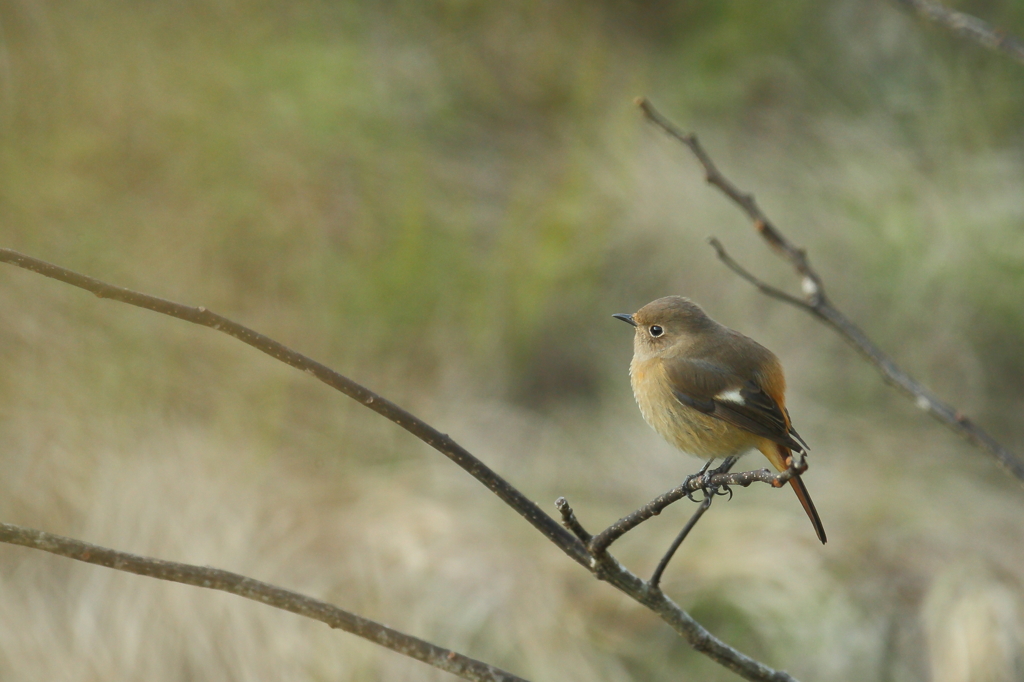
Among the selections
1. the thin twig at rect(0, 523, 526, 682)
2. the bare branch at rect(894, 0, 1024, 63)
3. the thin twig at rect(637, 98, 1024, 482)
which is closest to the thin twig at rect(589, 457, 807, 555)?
the thin twig at rect(0, 523, 526, 682)

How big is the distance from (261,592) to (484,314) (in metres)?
3.21

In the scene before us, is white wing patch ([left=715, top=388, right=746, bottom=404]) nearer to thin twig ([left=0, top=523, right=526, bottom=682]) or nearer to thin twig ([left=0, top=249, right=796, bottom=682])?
thin twig ([left=0, top=249, right=796, bottom=682])

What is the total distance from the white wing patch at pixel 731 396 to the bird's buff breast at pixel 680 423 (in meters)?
0.04

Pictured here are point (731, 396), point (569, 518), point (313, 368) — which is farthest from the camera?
point (731, 396)

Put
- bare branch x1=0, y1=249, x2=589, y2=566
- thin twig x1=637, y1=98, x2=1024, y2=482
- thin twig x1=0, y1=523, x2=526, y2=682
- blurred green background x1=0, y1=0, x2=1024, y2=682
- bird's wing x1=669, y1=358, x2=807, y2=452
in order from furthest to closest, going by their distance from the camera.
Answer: blurred green background x1=0, y1=0, x2=1024, y2=682
bird's wing x1=669, y1=358, x2=807, y2=452
thin twig x1=637, y1=98, x2=1024, y2=482
thin twig x1=0, y1=523, x2=526, y2=682
bare branch x1=0, y1=249, x2=589, y2=566

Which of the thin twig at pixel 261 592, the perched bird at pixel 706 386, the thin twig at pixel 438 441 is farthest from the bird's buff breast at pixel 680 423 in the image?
the thin twig at pixel 261 592

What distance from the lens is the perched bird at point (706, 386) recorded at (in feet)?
5.03

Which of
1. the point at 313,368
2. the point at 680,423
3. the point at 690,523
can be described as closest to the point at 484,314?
the point at 680,423

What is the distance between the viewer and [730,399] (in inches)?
61.8

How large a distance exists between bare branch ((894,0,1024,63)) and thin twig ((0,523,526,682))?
3.54 ft

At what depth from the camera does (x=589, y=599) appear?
3.18m

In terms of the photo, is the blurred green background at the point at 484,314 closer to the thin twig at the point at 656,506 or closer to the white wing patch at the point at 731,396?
the white wing patch at the point at 731,396

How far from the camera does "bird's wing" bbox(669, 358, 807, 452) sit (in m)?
1.50

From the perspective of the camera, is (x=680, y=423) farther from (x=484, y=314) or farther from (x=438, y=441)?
(x=484, y=314)
